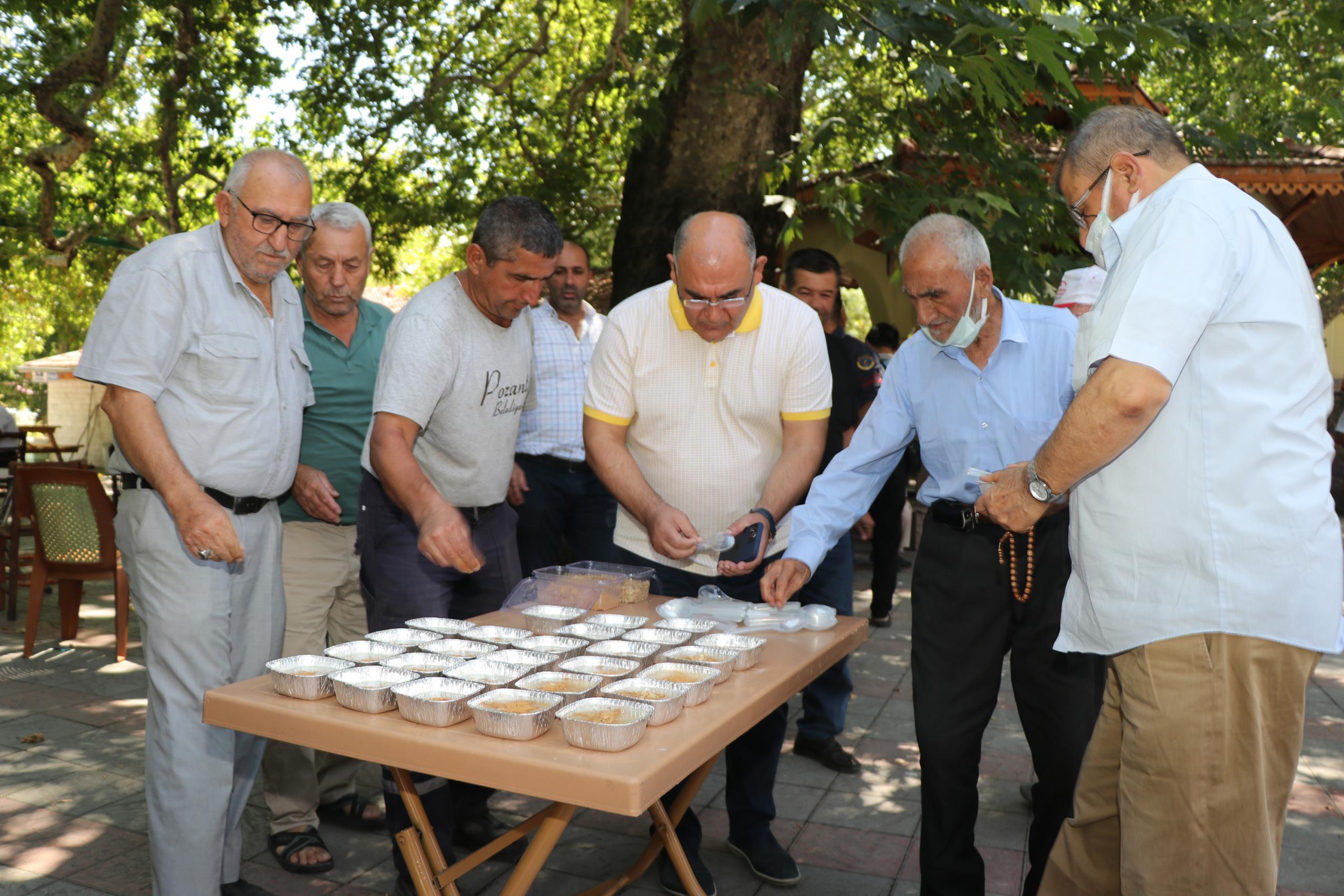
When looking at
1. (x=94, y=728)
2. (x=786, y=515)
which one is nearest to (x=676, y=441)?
(x=786, y=515)

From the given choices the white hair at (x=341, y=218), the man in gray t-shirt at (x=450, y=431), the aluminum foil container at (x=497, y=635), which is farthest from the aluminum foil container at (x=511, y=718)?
the white hair at (x=341, y=218)

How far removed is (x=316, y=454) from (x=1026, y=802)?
2831 millimetres

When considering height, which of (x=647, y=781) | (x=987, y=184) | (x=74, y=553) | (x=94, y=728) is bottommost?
(x=94, y=728)

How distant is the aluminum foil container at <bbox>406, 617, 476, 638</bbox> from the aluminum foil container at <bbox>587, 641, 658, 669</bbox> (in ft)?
1.02

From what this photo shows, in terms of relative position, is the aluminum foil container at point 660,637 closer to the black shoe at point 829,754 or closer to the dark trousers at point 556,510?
the black shoe at point 829,754

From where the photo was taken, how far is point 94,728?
4566 millimetres

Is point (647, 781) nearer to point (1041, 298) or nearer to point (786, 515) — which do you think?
point (786, 515)

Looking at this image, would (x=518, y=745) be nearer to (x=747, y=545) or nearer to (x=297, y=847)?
(x=747, y=545)

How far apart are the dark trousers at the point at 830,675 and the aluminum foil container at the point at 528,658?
211cm

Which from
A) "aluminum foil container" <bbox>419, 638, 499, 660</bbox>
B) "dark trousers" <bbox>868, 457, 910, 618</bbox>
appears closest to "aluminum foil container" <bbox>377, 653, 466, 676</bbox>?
"aluminum foil container" <bbox>419, 638, 499, 660</bbox>

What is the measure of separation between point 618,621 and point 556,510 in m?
2.28

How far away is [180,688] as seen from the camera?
8.98ft

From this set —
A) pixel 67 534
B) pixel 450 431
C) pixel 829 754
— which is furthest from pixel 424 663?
pixel 67 534

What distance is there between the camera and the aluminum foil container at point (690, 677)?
2.05m
